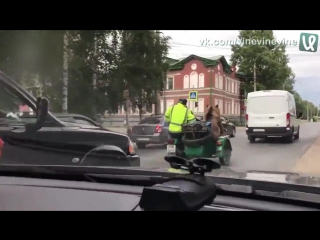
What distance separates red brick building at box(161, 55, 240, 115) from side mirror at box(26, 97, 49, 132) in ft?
4.45

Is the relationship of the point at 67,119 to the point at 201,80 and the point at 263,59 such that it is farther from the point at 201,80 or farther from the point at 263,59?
the point at 263,59

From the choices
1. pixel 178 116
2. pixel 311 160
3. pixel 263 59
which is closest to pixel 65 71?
pixel 178 116

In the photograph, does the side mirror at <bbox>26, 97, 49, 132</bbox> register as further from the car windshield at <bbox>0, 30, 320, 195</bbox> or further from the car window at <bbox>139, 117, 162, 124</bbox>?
the car window at <bbox>139, 117, 162, 124</bbox>

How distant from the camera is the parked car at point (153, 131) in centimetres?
528

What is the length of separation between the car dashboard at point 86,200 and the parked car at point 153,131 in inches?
124

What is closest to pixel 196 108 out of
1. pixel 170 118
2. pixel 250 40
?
pixel 170 118

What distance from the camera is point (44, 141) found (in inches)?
176

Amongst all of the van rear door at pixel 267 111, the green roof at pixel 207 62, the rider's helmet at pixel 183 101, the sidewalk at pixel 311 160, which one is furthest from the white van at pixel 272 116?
the rider's helmet at pixel 183 101

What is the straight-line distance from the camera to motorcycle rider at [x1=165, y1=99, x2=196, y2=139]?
4.89 metres

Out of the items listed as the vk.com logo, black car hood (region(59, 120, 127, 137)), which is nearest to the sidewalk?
the vk.com logo
